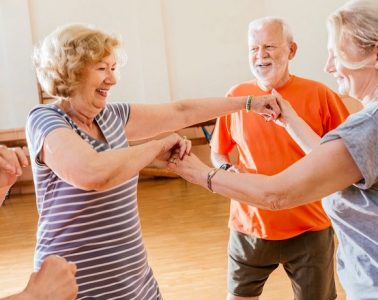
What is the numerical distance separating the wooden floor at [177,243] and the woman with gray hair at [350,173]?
2.12 m

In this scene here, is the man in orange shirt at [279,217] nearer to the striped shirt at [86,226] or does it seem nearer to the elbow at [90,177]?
the striped shirt at [86,226]

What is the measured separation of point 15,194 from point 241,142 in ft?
20.9

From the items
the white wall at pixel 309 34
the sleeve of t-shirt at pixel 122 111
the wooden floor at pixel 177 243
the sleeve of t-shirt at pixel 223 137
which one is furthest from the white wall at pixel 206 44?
the sleeve of t-shirt at pixel 122 111

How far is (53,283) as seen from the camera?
1.05m

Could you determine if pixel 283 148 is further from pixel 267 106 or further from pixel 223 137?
pixel 223 137

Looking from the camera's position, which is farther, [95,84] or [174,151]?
[174,151]

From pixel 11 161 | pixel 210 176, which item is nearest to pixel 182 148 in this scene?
pixel 210 176

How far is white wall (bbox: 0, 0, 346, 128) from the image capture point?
8016 mm

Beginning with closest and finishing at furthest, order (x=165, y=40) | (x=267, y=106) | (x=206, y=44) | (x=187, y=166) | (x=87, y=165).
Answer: (x=87, y=165)
(x=187, y=166)
(x=267, y=106)
(x=165, y=40)
(x=206, y=44)

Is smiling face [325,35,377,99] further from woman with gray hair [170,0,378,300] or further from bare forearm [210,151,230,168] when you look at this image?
bare forearm [210,151,230,168]

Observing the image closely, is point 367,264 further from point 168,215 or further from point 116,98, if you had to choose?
point 116,98

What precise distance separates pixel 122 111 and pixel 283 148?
2.81 ft

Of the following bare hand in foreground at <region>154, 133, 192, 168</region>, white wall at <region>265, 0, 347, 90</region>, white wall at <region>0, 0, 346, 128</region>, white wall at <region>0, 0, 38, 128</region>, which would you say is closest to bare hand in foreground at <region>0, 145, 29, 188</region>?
bare hand in foreground at <region>154, 133, 192, 168</region>

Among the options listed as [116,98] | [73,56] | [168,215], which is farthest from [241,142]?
[116,98]
